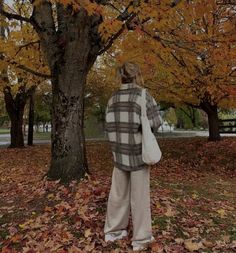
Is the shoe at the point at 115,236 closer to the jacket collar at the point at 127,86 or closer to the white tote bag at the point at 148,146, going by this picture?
the white tote bag at the point at 148,146

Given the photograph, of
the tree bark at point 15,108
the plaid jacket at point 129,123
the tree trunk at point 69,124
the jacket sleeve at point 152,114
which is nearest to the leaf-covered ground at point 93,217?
the tree trunk at point 69,124

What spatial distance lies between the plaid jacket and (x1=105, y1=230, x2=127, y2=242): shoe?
84 centimetres

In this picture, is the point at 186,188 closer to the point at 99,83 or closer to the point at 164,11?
the point at 164,11

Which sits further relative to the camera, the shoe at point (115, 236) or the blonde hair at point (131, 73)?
the shoe at point (115, 236)

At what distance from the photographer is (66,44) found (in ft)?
23.0

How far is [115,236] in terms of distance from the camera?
15.6 feet

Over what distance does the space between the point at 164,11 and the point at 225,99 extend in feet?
29.0

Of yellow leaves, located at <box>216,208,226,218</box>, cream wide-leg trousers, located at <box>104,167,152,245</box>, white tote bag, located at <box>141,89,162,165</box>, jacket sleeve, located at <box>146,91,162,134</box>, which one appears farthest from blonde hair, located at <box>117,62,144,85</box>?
yellow leaves, located at <box>216,208,226,218</box>

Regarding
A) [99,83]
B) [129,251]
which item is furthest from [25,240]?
[99,83]

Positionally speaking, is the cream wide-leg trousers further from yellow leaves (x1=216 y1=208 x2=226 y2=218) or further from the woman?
yellow leaves (x1=216 y1=208 x2=226 y2=218)

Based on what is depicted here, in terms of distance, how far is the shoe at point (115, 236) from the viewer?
473 centimetres

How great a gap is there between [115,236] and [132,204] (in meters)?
0.55

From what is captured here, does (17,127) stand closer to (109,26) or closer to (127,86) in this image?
(109,26)

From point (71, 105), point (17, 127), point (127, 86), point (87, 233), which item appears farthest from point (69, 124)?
point (17, 127)
